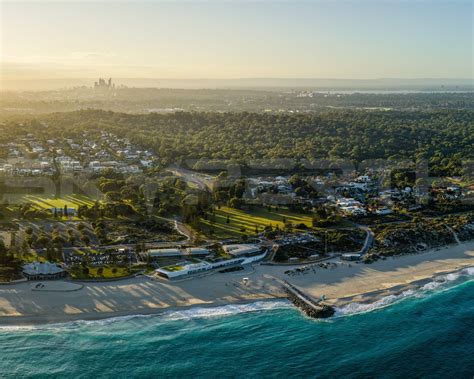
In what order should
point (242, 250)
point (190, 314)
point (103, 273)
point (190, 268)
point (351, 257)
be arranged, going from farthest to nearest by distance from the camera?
point (351, 257), point (242, 250), point (190, 268), point (103, 273), point (190, 314)

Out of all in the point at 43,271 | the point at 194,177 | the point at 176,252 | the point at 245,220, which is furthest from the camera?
the point at 194,177

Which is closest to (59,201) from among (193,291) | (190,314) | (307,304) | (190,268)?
(190,268)

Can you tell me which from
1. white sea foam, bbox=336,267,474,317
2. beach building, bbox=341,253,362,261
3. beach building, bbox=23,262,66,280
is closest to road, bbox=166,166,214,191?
beach building, bbox=341,253,362,261

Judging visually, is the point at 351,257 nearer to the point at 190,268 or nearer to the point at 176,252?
the point at 190,268

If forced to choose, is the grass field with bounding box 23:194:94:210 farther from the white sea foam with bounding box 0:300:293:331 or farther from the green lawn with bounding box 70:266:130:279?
the white sea foam with bounding box 0:300:293:331

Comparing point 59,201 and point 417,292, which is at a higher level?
point 59,201

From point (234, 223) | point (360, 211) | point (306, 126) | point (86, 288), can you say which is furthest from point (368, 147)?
point (86, 288)
